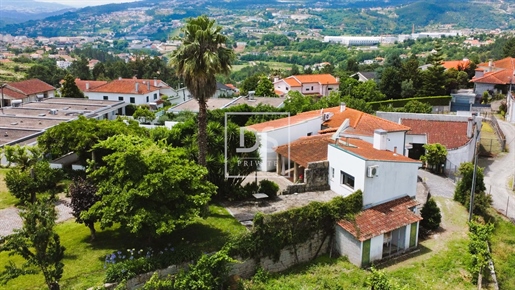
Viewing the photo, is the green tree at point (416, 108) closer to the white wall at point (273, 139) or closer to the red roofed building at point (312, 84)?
the white wall at point (273, 139)

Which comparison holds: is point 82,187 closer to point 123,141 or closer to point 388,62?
point 123,141

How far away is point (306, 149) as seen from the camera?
2953 centimetres

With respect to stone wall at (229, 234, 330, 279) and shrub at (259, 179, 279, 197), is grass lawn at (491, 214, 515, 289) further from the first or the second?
shrub at (259, 179, 279, 197)

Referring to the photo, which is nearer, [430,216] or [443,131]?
[430,216]

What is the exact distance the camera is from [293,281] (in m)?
20.6

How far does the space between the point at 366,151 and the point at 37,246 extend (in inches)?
681

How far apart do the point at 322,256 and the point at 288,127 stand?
11.0 meters

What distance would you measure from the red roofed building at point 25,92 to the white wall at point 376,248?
190ft

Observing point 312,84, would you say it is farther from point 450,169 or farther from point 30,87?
point 450,169

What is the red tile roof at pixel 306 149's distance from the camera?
28.2 m

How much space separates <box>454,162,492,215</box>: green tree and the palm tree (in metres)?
18.0

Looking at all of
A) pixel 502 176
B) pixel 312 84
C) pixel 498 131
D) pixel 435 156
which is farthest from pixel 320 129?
pixel 312 84

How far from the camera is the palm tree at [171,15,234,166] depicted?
A: 21.3 m

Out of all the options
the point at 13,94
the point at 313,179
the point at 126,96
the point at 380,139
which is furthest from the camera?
the point at 126,96
